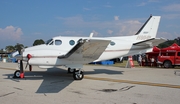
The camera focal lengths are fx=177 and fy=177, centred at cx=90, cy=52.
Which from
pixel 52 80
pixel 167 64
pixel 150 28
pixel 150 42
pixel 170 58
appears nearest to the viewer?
pixel 52 80

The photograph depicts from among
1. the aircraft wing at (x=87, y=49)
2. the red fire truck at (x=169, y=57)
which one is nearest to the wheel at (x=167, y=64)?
the red fire truck at (x=169, y=57)

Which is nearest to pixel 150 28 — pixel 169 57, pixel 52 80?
pixel 169 57

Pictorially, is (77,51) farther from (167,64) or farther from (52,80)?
(167,64)

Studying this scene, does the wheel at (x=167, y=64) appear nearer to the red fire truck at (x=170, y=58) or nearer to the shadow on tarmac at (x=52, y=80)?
the red fire truck at (x=170, y=58)

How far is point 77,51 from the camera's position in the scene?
10.1 m

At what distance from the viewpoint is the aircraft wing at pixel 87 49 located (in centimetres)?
870

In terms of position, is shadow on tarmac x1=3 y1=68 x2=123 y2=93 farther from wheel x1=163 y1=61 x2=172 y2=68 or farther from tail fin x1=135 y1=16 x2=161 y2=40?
wheel x1=163 y1=61 x2=172 y2=68

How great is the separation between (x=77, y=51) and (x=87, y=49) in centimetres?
66

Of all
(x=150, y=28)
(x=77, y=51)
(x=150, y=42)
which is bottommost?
(x=77, y=51)

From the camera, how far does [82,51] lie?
10.1 meters

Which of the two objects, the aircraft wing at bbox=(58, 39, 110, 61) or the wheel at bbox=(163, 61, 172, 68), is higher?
the aircraft wing at bbox=(58, 39, 110, 61)

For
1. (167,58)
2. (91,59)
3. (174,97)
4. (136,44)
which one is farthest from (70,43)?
(167,58)

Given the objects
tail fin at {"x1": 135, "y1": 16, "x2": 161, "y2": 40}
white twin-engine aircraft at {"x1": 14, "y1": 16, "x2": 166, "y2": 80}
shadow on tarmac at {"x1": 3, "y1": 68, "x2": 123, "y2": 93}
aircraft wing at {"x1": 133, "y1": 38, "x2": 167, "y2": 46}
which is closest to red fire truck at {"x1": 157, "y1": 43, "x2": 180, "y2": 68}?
tail fin at {"x1": 135, "y1": 16, "x2": 161, "y2": 40}

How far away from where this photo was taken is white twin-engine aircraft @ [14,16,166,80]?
9.51 m
